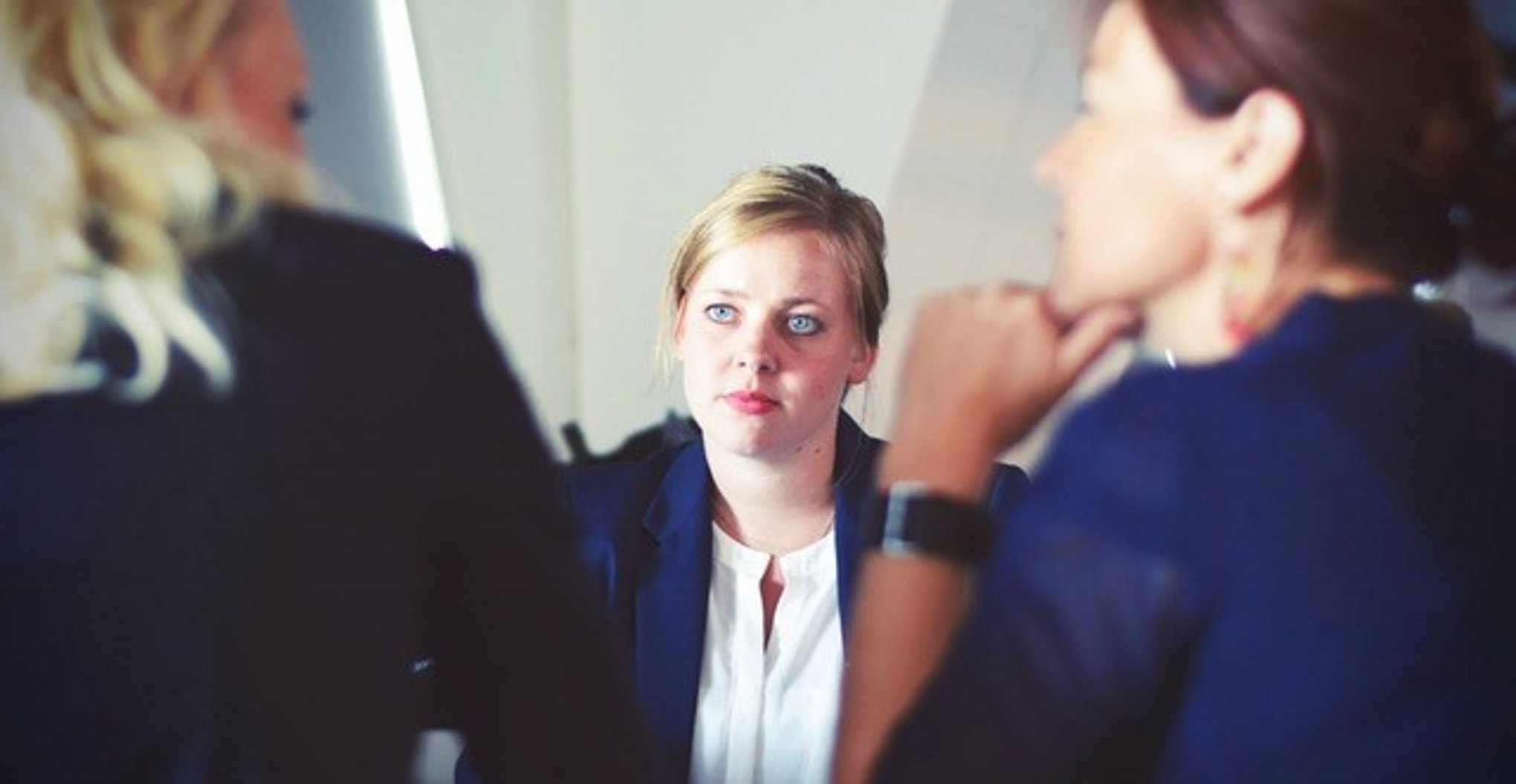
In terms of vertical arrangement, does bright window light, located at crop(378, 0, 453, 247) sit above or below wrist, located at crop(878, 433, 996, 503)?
above

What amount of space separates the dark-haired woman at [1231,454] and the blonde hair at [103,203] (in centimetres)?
53

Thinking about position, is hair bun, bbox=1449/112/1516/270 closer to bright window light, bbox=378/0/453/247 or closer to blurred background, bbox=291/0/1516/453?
blurred background, bbox=291/0/1516/453

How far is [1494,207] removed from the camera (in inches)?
39.6

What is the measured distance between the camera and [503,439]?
1018mm

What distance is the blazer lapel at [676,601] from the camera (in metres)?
1.05

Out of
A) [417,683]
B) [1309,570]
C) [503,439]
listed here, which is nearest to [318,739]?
[417,683]

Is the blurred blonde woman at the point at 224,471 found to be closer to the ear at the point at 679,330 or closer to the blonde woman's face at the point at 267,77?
the blonde woman's face at the point at 267,77

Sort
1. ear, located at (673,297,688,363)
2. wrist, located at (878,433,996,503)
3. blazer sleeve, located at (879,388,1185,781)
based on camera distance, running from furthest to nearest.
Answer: ear, located at (673,297,688,363) → wrist, located at (878,433,996,503) → blazer sleeve, located at (879,388,1185,781)

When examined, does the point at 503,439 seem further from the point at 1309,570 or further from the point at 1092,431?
the point at 1309,570

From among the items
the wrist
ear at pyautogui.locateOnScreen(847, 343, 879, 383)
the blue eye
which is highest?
the blue eye

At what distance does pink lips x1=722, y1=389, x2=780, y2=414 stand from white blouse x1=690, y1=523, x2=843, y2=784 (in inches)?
4.5

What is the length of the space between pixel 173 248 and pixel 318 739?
0.36 meters

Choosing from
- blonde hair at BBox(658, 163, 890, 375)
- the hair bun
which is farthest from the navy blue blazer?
the hair bun

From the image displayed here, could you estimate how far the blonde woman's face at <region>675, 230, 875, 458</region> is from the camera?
1057mm
